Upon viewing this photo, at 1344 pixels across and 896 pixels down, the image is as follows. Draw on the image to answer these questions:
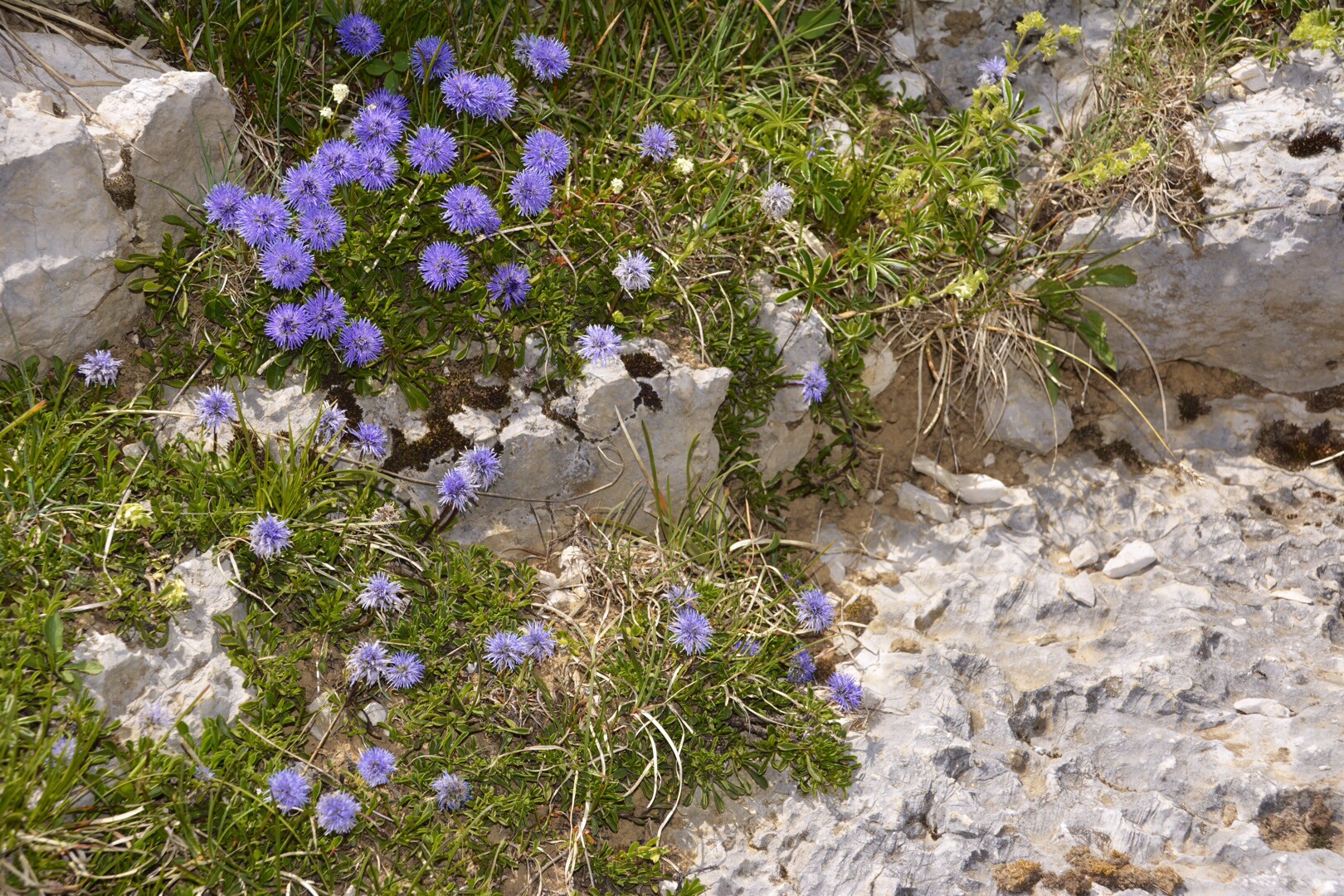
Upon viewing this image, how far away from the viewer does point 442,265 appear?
11.7ft

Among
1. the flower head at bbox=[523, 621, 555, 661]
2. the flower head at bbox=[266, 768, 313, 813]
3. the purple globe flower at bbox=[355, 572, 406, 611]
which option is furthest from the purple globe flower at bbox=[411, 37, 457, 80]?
the flower head at bbox=[266, 768, 313, 813]

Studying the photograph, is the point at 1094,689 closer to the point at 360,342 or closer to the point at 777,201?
the point at 777,201

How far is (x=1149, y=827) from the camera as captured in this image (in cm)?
308

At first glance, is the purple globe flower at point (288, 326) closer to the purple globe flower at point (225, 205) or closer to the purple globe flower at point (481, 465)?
the purple globe flower at point (225, 205)

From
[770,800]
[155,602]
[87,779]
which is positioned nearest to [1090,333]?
[770,800]

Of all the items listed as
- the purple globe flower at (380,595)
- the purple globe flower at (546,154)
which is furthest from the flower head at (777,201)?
the purple globe flower at (380,595)

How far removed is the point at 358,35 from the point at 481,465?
188 centimetres

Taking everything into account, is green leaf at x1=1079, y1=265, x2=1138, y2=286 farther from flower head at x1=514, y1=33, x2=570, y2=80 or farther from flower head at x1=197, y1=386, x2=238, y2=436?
flower head at x1=197, y1=386, x2=238, y2=436

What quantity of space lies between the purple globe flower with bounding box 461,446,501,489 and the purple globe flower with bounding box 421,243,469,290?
641mm

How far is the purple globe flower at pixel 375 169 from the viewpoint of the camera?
11.8 feet

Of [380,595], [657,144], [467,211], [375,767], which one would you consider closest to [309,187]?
[467,211]

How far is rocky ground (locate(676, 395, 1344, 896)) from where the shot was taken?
3033 mm

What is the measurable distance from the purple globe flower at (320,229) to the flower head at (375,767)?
1794mm

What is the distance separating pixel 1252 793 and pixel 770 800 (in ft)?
5.07
